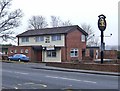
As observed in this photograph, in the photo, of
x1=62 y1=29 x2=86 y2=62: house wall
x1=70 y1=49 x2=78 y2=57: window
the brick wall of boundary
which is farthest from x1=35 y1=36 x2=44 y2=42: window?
the brick wall of boundary

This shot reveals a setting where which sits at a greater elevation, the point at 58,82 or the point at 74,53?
the point at 74,53

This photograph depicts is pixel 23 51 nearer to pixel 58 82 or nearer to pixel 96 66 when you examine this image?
pixel 96 66

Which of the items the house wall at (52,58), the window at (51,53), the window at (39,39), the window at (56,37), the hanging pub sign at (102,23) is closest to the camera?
the hanging pub sign at (102,23)

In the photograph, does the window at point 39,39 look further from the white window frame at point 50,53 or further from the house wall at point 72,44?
the house wall at point 72,44

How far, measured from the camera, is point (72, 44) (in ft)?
189

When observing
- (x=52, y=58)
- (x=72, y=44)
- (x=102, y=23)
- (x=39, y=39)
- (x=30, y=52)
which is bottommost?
(x=52, y=58)

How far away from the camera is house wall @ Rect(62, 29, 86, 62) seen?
55906 millimetres

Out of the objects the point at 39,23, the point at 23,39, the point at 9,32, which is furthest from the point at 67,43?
the point at 39,23

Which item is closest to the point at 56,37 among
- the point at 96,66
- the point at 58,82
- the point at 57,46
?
the point at 57,46

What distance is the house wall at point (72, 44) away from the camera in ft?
183

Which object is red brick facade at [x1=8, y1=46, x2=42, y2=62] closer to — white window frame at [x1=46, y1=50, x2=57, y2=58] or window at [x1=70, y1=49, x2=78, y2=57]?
white window frame at [x1=46, y1=50, x2=57, y2=58]

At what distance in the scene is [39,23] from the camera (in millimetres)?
107562

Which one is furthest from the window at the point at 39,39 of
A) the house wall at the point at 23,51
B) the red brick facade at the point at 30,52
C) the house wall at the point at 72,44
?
the house wall at the point at 72,44

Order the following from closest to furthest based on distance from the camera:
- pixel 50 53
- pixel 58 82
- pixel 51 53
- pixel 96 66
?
pixel 58 82 < pixel 96 66 < pixel 51 53 < pixel 50 53
